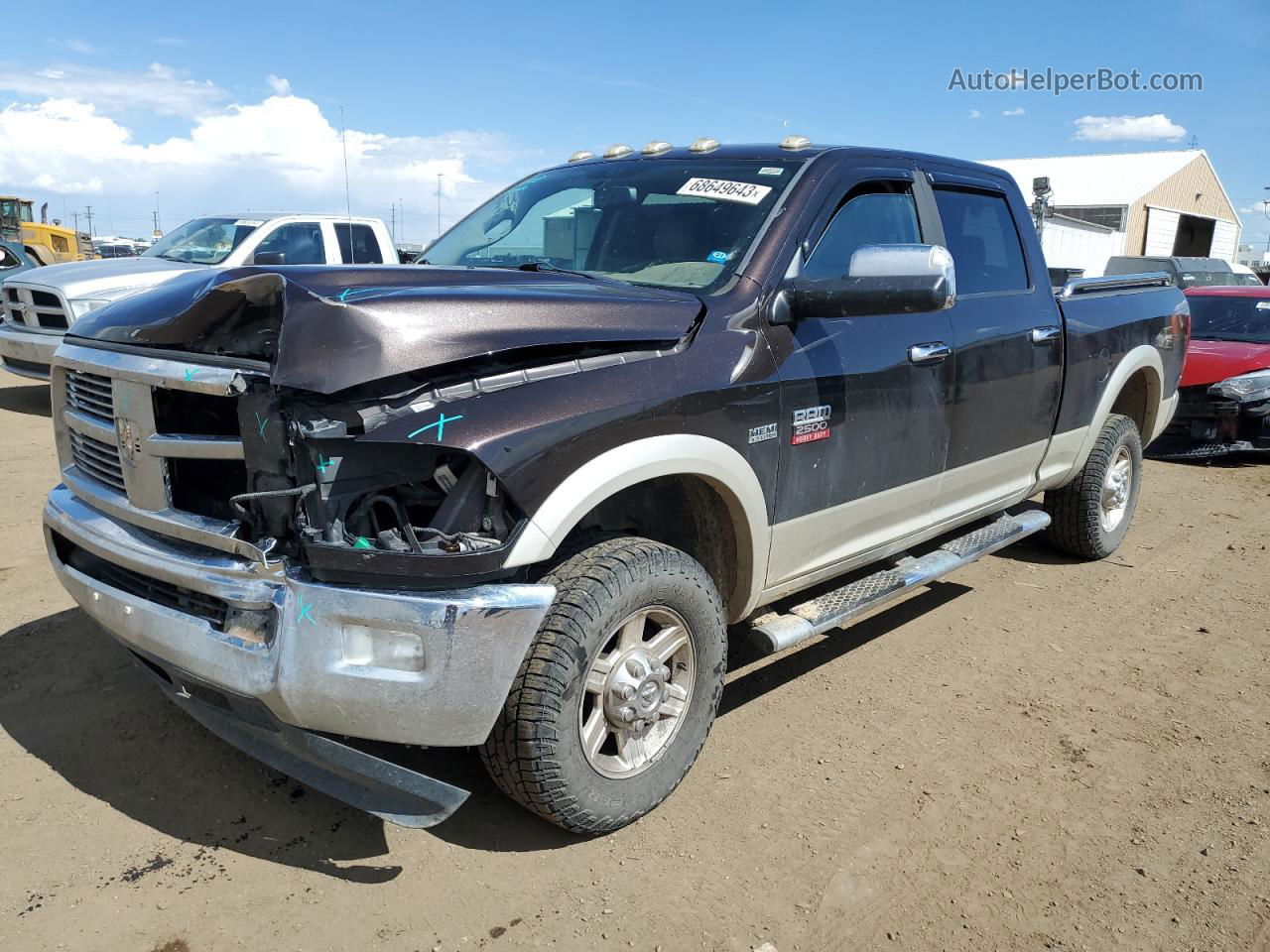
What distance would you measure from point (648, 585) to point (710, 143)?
196cm

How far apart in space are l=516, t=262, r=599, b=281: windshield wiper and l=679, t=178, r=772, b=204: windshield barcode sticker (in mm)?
502

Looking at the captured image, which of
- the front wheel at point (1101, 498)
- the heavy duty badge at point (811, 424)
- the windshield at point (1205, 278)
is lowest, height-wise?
the front wheel at point (1101, 498)

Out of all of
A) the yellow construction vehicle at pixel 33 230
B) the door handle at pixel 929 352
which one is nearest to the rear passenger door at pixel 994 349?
the door handle at pixel 929 352

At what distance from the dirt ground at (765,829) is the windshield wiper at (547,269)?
167cm

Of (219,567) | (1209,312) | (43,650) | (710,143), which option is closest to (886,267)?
(710,143)

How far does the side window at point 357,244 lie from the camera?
1034cm

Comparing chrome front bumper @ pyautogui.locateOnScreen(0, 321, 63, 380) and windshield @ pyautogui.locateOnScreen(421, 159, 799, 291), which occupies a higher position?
windshield @ pyautogui.locateOnScreen(421, 159, 799, 291)

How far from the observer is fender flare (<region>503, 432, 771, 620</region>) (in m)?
2.48

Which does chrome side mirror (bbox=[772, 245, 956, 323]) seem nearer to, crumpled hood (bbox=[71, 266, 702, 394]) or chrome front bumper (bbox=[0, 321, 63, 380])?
crumpled hood (bbox=[71, 266, 702, 394])

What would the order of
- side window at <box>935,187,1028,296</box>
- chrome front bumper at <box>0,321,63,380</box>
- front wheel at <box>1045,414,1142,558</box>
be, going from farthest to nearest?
chrome front bumper at <box>0,321,63,380</box>
front wheel at <box>1045,414,1142,558</box>
side window at <box>935,187,1028,296</box>

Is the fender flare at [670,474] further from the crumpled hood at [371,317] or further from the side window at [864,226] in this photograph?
the side window at [864,226]

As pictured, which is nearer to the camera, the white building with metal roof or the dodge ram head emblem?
the dodge ram head emblem

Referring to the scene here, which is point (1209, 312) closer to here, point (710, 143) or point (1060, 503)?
point (1060, 503)

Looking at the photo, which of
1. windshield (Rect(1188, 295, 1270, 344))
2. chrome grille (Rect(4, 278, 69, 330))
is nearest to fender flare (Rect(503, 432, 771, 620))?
chrome grille (Rect(4, 278, 69, 330))
